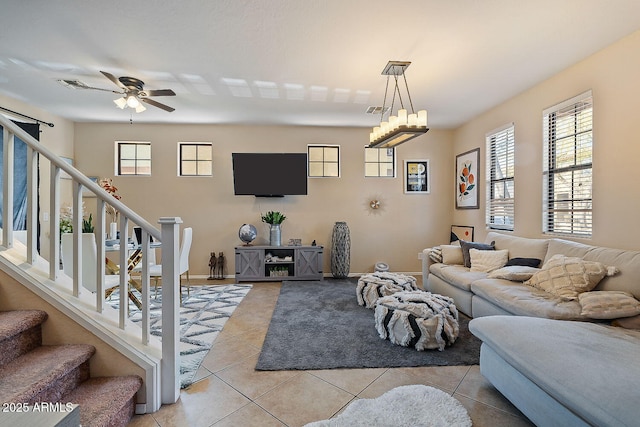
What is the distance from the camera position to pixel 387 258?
5.43 meters

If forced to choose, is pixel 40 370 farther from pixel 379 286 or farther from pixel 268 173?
pixel 268 173

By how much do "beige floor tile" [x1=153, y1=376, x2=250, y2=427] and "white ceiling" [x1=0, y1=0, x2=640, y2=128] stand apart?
2.77 m

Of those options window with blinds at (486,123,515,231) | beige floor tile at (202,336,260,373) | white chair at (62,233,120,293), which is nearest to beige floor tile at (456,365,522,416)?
beige floor tile at (202,336,260,373)

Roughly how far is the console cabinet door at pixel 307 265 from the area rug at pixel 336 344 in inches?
50.6

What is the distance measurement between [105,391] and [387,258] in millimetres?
4600

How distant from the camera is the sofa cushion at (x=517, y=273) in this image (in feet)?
9.25

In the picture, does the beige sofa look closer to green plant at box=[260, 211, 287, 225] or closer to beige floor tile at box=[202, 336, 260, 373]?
beige floor tile at box=[202, 336, 260, 373]

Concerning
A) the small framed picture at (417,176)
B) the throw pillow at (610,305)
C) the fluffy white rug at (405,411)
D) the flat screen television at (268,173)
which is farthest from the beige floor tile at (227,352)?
the small framed picture at (417,176)

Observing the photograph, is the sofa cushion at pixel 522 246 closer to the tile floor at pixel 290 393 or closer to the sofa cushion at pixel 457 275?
the sofa cushion at pixel 457 275

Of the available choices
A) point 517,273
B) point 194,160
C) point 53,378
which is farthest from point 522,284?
point 194,160

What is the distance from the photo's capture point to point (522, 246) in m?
3.31

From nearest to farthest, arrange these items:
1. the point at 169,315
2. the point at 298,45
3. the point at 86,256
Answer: the point at 169,315 < the point at 298,45 < the point at 86,256

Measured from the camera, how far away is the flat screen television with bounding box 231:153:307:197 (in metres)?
5.04

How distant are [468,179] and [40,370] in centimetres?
549
